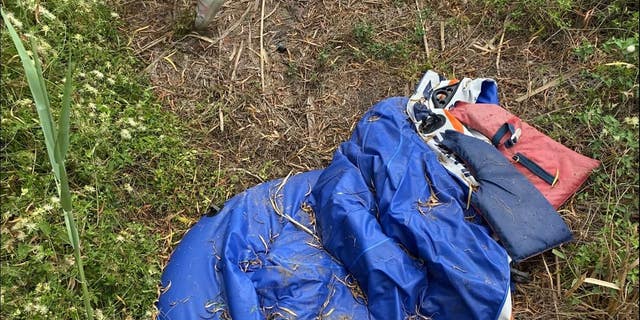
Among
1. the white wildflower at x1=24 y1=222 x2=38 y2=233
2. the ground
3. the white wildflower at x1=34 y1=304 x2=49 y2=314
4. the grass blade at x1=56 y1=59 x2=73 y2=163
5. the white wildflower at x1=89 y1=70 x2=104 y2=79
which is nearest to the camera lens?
the grass blade at x1=56 y1=59 x2=73 y2=163

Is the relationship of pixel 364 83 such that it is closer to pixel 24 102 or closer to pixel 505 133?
pixel 505 133

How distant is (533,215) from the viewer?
2203mm

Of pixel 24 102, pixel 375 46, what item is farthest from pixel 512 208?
pixel 24 102

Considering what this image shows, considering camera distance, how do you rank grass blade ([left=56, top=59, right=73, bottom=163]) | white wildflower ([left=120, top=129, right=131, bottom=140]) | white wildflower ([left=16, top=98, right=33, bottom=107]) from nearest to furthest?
1. grass blade ([left=56, top=59, right=73, bottom=163])
2. white wildflower ([left=16, top=98, right=33, bottom=107])
3. white wildflower ([left=120, top=129, right=131, bottom=140])

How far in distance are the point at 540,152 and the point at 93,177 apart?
1.89 m

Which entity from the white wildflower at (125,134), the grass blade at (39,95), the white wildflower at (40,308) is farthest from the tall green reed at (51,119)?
the white wildflower at (125,134)

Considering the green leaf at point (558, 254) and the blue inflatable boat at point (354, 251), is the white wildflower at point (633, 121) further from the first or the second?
the blue inflatable boat at point (354, 251)

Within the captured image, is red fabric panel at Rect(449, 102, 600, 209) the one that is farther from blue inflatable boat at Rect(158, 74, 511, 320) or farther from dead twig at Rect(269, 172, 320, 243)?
dead twig at Rect(269, 172, 320, 243)

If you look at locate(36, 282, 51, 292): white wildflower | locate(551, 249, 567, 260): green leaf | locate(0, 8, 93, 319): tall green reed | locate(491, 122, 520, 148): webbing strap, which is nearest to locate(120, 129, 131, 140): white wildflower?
locate(36, 282, 51, 292): white wildflower

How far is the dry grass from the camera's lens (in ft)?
9.23

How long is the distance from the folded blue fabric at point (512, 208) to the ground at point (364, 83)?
0.14m

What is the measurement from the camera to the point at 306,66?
3064 millimetres

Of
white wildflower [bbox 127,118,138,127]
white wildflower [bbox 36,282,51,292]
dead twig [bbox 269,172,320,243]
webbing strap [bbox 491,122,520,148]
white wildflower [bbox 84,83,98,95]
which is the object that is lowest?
dead twig [bbox 269,172,320,243]

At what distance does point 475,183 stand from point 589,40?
3.70 ft
